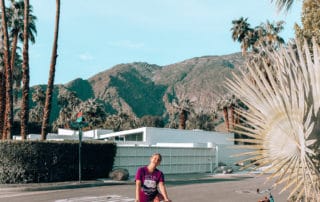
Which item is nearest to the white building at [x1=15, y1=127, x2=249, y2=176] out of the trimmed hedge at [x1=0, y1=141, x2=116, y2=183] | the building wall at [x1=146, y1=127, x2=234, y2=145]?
the building wall at [x1=146, y1=127, x2=234, y2=145]

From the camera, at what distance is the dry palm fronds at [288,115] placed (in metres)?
3.39

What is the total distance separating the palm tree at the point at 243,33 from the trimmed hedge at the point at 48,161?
31.9m

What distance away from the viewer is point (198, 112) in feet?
356

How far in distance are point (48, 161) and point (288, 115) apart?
20859 millimetres

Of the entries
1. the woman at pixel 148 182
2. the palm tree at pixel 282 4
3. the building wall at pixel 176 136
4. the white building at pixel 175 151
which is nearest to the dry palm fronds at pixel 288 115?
the palm tree at pixel 282 4

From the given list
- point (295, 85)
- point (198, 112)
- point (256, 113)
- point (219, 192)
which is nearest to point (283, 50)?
point (295, 85)

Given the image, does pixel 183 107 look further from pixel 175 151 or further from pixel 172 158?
pixel 172 158

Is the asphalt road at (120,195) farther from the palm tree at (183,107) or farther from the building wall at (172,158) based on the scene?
the palm tree at (183,107)

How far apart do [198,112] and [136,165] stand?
80134 mm

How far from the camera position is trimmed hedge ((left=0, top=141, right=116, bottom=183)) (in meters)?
21.8

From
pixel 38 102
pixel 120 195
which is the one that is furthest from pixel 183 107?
pixel 120 195

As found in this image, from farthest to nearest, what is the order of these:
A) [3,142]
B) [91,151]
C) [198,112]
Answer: [198,112]
[91,151]
[3,142]

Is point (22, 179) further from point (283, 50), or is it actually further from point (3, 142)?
point (283, 50)

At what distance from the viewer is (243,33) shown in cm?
5331
